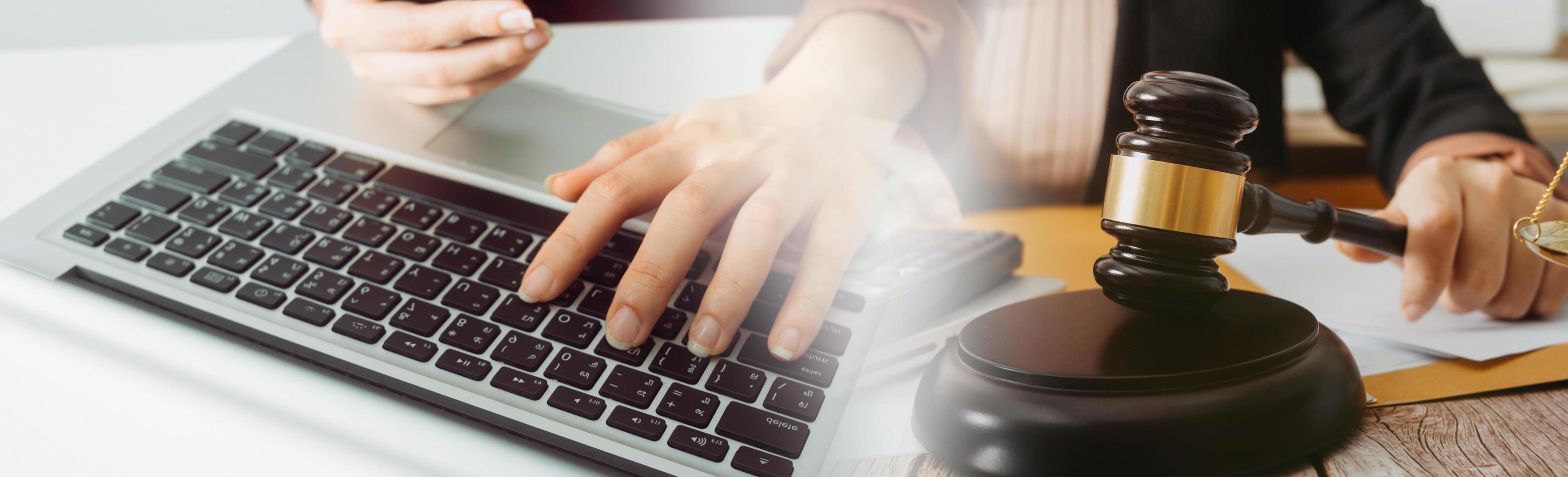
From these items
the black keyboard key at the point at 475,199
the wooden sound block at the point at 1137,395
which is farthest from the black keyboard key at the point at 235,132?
the wooden sound block at the point at 1137,395

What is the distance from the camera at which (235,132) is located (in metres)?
0.50

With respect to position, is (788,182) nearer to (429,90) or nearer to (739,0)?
(429,90)

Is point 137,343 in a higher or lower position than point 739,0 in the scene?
lower

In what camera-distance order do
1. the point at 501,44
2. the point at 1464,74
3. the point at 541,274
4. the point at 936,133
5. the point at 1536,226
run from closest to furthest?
the point at 1536,226 < the point at 541,274 < the point at 501,44 < the point at 1464,74 < the point at 936,133

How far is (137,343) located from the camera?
0.38 metres

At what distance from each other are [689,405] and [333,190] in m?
0.26

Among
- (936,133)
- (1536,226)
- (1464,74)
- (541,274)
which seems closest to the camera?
(1536,226)

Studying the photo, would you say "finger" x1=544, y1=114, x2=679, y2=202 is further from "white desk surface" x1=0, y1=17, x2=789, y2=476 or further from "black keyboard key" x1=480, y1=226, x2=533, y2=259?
"white desk surface" x1=0, y1=17, x2=789, y2=476

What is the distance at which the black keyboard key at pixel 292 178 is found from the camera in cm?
45

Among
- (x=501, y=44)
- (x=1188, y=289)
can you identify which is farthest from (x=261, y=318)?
(x=1188, y=289)

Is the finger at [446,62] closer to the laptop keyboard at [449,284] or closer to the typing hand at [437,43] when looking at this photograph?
the typing hand at [437,43]

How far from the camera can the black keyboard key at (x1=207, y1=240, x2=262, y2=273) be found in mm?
394

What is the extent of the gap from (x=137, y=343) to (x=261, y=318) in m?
0.07

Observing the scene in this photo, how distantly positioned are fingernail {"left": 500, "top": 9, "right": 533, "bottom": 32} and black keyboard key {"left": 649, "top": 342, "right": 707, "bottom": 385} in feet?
0.86
